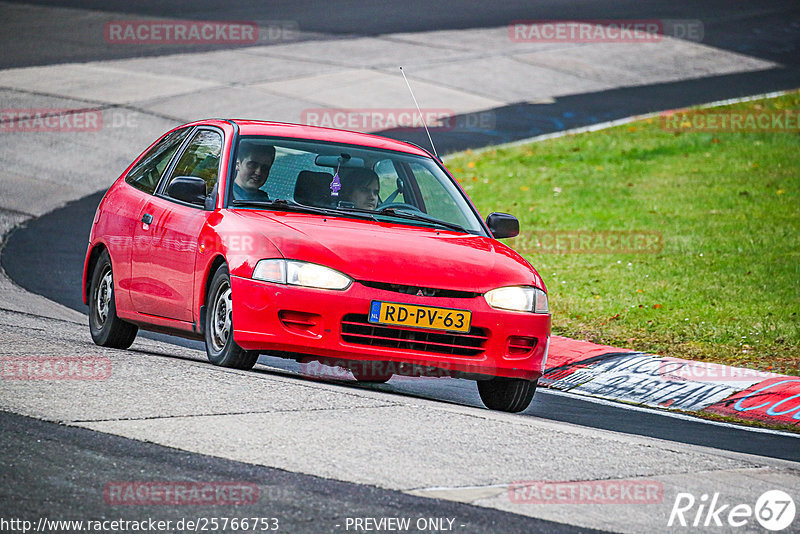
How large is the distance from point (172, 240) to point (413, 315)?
1846 mm

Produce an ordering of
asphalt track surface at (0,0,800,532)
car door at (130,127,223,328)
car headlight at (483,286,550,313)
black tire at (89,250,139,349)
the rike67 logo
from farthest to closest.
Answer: black tire at (89,250,139,349), car door at (130,127,223,328), car headlight at (483,286,550,313), the rike67 logo, asphalt track surface at (0,0,800,532)

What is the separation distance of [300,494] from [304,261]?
2344 mm

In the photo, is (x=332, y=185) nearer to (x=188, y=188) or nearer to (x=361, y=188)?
(x=361, y=188)

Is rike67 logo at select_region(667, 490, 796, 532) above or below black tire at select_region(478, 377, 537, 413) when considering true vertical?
above

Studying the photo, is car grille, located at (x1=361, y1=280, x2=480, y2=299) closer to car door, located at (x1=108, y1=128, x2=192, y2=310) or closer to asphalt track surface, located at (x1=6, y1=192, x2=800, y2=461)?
asphalt track surface, located at (x1=6, y1=192, x2=800, y2=461)

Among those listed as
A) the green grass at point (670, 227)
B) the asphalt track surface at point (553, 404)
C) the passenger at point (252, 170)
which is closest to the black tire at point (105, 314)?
the asphalt track surface at point (553, 404)

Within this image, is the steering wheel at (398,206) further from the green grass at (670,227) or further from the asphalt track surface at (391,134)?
the green grass at (670,227)

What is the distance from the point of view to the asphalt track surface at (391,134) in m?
5.08

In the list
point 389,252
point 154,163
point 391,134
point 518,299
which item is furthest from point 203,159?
point 391,134

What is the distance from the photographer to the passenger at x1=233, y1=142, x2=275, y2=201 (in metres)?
8.17

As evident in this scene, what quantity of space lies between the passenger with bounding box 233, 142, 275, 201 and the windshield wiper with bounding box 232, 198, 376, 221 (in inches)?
2.4

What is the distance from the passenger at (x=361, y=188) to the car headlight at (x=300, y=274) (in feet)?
3.51

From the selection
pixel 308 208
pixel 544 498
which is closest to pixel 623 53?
pixel 308 208

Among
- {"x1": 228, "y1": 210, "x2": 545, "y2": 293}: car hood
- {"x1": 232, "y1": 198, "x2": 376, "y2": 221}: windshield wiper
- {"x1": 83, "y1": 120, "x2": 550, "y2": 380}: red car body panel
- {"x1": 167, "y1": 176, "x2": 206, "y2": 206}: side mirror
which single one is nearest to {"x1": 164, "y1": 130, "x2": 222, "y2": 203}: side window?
{"x1": 83, "y1": 120, "x2": 550, "y2": 380}: red car body panel
